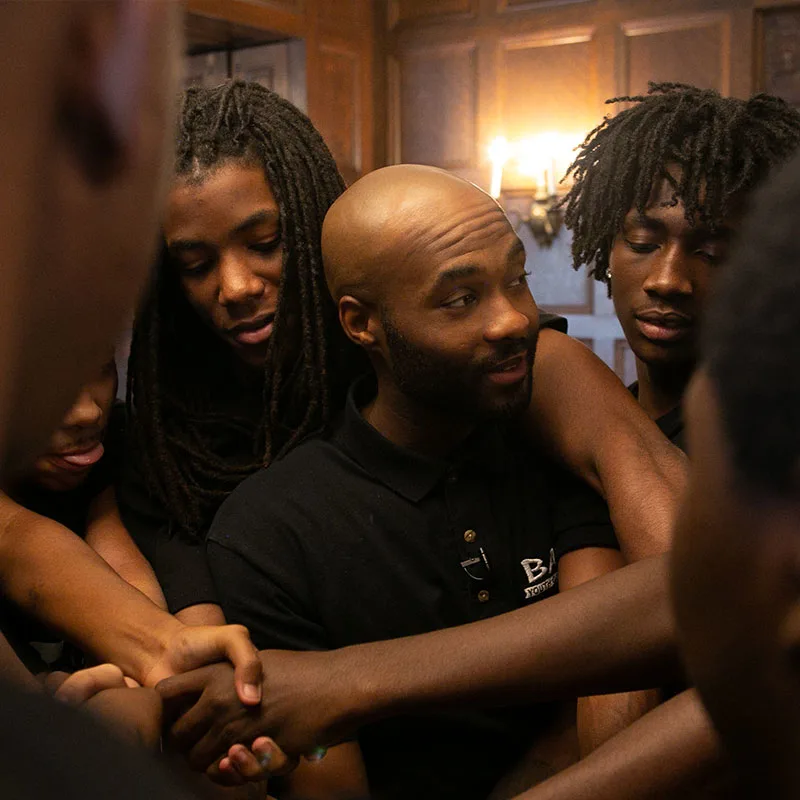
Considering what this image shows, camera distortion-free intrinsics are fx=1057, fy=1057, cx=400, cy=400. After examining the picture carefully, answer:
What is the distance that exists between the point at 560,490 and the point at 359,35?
3698 mm

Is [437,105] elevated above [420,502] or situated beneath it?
elevated above

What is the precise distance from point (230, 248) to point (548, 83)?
336 centimetres

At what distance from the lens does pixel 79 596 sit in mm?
1183

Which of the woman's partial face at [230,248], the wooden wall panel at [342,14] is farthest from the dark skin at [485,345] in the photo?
the wooden wall panel at [342,14]

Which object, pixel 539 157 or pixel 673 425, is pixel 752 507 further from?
pixel 539 157

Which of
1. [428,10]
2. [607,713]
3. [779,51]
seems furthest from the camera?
[428,10]

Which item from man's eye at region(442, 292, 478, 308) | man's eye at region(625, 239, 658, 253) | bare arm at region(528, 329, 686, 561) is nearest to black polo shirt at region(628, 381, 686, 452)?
bare arm at region(528, 329, 686, 561)

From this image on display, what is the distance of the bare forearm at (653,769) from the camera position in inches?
33.1

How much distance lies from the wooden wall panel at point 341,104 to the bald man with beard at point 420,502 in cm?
321

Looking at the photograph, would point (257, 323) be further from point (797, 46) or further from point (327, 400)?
point (797, 46)

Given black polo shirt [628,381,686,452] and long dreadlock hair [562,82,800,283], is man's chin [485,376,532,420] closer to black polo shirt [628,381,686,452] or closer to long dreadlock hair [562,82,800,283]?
black polo shirt [628,381,686,452]

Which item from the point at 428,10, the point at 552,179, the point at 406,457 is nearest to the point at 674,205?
the point at 406,457

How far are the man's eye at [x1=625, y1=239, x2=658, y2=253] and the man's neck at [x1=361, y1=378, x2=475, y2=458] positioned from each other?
0.38 metres

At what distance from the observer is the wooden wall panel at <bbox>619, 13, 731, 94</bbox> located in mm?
4004
